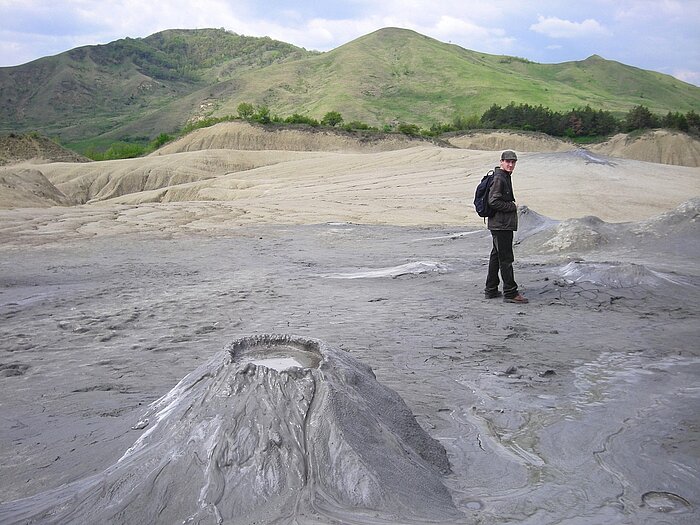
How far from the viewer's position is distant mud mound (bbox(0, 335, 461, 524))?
231 centimetres

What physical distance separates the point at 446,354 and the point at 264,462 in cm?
284

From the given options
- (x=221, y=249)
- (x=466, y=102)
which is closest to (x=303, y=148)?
(x=221, y=249)

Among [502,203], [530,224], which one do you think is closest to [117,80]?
[530,224]

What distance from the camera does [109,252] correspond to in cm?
1051

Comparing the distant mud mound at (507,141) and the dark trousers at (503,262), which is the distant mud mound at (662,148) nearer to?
the distant mud mound at (507,141)

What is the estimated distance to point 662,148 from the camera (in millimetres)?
39969

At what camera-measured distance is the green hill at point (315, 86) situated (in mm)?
83062

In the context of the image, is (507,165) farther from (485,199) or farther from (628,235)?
(628,235)

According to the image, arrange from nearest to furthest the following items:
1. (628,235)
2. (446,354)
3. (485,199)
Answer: (446,354), (485,199), (628,235)

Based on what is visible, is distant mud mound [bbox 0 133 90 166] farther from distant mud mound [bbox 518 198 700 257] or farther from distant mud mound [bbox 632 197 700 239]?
distant mud mound [bbox 632 197 700 239]

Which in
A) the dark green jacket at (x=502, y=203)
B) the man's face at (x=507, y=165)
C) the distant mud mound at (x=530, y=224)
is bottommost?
the distant mud mound at (x=530, y=224)

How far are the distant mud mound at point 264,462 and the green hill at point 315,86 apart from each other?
71.6 m

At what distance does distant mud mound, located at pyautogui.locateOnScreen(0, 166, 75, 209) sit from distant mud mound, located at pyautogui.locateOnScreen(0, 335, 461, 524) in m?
17.5

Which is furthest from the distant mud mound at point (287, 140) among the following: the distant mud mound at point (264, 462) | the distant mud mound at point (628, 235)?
the distant mud mound at point (264, 462)
